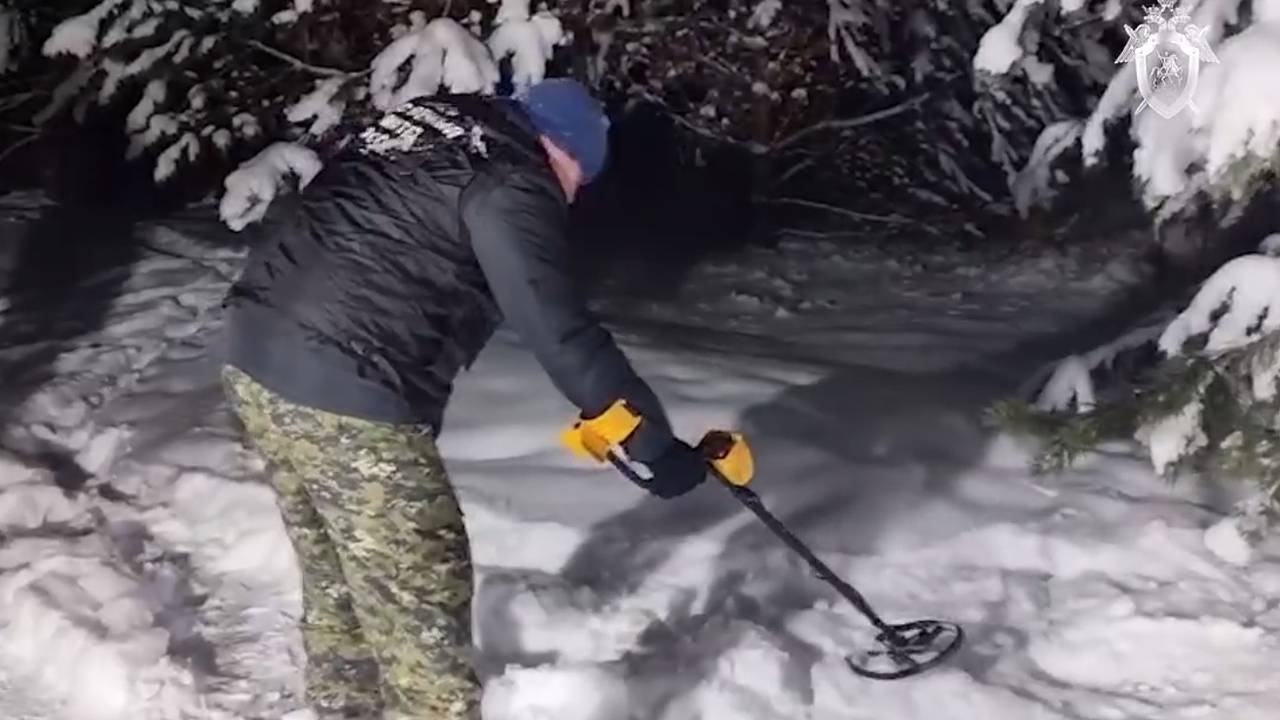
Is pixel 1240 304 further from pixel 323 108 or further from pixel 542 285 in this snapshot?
pixel 323 108

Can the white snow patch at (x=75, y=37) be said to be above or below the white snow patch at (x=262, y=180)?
above

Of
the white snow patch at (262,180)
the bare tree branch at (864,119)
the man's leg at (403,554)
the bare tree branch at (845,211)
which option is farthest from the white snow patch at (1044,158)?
the bare tree branch at (845,211)

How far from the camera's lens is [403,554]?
356cm

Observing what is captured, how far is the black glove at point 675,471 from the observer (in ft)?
11.7

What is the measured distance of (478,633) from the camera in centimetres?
446

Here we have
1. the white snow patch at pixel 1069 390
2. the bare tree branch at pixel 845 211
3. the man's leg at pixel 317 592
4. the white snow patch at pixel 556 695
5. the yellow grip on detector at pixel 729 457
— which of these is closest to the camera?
the man's leg at pixel 317 592

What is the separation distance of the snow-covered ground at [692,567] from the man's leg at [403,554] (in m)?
0.46

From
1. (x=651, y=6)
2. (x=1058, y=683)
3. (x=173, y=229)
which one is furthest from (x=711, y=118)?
(x=1058, y=683)

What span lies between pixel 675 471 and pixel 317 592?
1034 millimetres

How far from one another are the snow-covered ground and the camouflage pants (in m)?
0.47

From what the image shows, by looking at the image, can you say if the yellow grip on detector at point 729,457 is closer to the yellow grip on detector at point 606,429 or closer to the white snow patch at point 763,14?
the yellow grip on detector at point 606,429

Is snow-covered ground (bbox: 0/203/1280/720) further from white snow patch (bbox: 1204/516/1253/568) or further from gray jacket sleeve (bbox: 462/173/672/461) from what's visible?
gray jacket sleeve (bbox: 462/173/672/461)

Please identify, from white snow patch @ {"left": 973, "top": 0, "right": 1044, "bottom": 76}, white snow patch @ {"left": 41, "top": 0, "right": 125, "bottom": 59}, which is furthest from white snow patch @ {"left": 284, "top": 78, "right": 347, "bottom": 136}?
white snow patch @ {"left": 973, "top": 0, "right": 1044, "bottom": 76}

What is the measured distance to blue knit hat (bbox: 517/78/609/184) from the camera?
11.4 ft
